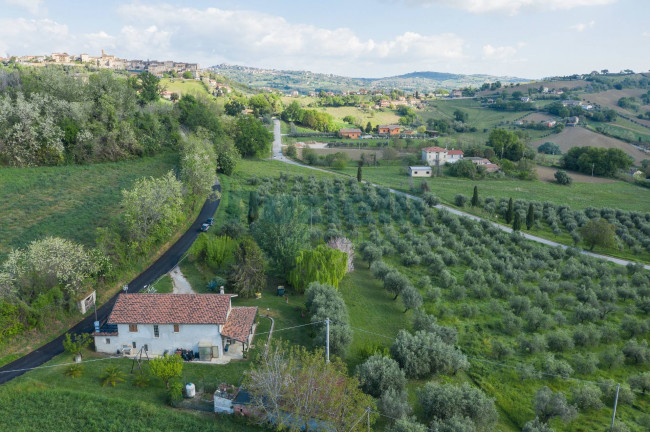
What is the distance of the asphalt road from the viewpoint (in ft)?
92.1

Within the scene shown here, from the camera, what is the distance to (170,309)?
3047cm

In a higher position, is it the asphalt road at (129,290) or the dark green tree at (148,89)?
the dark green tree at (148,89)

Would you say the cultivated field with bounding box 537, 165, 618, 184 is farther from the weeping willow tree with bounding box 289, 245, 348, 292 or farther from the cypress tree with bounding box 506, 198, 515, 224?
the weeping willow tree with bounding box 289, 245, 348, 292

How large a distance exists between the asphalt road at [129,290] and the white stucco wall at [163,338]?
3681 mm

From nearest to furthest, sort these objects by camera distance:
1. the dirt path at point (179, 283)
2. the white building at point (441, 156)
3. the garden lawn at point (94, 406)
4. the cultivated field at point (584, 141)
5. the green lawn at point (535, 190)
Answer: the garden lawn at point (94, 406), the dirt path at point (179, 283), the green lawn at point (535, 190), the white building at point (441, 156), the cultivated field at point (584, 141)

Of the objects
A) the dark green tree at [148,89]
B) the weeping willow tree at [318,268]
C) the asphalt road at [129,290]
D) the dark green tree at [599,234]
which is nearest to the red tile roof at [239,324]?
the weeping willow tree at [318,268]

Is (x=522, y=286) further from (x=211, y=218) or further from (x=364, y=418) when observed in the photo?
(x=211, y=218)

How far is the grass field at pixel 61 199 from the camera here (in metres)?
45.0

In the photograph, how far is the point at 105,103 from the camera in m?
70.9

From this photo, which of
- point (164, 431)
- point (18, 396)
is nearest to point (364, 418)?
point (164, 431)

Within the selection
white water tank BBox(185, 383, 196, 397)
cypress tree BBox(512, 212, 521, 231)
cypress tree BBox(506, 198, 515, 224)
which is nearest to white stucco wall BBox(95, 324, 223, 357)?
white water tank BBox(185, 383, 196, 397)

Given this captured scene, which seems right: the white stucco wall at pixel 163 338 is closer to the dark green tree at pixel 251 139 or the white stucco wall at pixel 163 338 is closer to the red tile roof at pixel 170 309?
the red tile roof at pixel 170 309

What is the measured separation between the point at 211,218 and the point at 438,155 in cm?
6772

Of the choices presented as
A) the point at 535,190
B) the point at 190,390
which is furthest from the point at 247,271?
the point at 535,190
